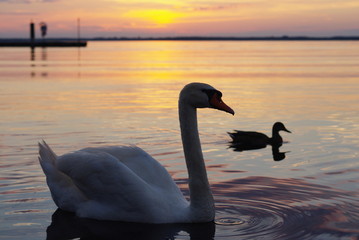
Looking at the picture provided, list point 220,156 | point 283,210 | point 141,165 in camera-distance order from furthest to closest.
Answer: point 220,156
point 283,210
point 141,165

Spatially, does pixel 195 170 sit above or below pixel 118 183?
above

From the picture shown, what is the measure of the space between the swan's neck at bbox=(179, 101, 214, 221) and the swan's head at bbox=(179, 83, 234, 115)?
0.31 ft

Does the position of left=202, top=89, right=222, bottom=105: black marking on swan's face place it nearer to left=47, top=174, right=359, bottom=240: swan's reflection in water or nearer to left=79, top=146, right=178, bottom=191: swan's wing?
left=79, top=146, right=178, bottom=191: swan's wing

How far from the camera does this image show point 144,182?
791cm

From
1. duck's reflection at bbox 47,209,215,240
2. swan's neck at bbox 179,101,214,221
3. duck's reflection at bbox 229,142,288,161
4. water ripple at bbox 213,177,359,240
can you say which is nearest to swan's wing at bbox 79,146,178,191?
swan's neck at bbox 179,101,214,221

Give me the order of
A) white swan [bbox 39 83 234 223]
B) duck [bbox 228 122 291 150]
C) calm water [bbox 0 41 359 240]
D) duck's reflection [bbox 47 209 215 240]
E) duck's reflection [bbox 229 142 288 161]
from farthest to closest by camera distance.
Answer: duck [bbox 228 122 291 150]
duck's reflection [bbox 229 142 288 161]
calm water [bbox 0 41 359 240]
white swan [bbox 39 83 234 223]
duck's reflection [bbox 47 209 215 240]

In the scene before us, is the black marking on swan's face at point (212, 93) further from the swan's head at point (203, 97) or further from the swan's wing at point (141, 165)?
the swan's wing at point (141, 165)

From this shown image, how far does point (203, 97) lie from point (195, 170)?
2.84 ft

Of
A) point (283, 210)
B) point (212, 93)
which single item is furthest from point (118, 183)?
point (283, 210)

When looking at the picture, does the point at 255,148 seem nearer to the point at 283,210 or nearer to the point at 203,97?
the point at 283,210

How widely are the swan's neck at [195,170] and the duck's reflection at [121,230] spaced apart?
18cm

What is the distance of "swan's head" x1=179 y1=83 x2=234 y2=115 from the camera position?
7.68 m

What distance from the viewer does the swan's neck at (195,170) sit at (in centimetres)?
786

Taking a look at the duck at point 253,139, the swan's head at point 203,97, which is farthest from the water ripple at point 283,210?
the duck at point 253,139
